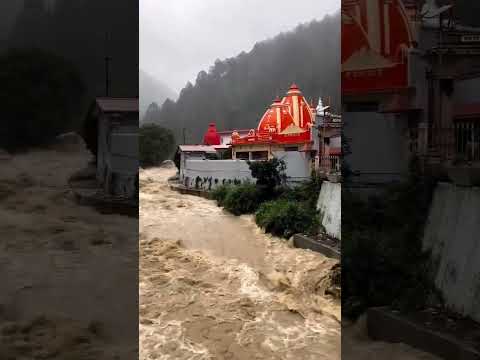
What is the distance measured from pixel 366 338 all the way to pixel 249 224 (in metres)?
4.80

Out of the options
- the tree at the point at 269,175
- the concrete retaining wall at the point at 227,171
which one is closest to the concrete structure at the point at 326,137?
the concrete retaining wall at the point at 227,171

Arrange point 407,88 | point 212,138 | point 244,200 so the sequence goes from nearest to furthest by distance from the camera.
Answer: point 407,88
point 244,200
point 212,138

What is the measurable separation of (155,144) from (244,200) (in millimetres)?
6731

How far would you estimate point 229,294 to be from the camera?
183 inches

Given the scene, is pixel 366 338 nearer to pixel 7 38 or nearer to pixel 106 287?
pixel 106 287

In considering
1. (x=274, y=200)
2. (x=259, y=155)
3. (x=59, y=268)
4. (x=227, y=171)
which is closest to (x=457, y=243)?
(x=59, y=268)

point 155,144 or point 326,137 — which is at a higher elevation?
point 155,144

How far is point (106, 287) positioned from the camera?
1835 mm

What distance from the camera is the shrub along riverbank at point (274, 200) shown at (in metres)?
5.89

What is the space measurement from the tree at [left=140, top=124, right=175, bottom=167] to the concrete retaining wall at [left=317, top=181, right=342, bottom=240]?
8.28 m

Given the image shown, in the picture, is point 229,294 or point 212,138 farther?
point 212,138

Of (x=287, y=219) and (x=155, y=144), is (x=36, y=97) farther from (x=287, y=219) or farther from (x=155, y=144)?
(x=155, y=144)

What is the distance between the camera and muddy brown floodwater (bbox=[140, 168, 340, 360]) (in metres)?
3.44

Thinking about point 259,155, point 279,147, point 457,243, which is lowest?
point 457,243
